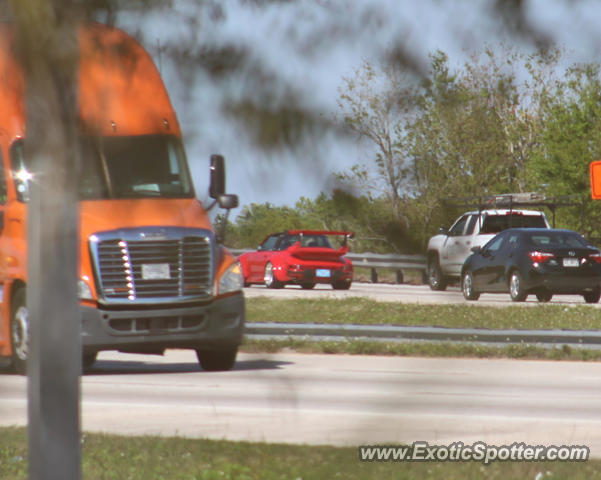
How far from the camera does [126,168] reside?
3.37 feet

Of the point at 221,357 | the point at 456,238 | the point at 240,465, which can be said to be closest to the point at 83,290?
the point at 221,357

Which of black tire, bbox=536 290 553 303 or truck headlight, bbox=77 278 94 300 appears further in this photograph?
black tire, bbox=536 290 553 303

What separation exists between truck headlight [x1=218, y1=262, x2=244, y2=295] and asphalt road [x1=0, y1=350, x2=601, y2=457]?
9 centimetres

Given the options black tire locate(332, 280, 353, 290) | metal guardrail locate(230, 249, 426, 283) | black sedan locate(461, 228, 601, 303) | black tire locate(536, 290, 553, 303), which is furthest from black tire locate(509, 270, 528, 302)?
black tire locate(536, 290, 553, 303)

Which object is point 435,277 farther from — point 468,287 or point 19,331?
point 19,331

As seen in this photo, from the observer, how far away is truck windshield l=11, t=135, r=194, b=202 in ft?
3.34

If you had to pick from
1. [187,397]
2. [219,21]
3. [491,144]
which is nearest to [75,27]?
[219,21]

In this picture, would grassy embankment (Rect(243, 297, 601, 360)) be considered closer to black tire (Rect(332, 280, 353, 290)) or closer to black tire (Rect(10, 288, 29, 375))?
black tire (Rect(332, 280, 353, 290))

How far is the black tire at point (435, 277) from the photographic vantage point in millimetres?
1064

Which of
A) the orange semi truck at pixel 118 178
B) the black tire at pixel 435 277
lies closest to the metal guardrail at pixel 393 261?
the black tire at pixel 435 277

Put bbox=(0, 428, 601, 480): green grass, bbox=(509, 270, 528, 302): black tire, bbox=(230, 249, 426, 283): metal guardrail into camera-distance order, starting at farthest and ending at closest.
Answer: bbox=(509, 270, 528, 302): black tire → bbox=(0, 428, 601, 480): green grass → bbox=(230, 249, 426, 283): metal guardrail

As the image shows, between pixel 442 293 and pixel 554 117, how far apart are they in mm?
192

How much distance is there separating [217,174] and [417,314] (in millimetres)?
1565

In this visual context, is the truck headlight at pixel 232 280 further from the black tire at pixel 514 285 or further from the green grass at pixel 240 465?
the black tire at pixel 514 285
